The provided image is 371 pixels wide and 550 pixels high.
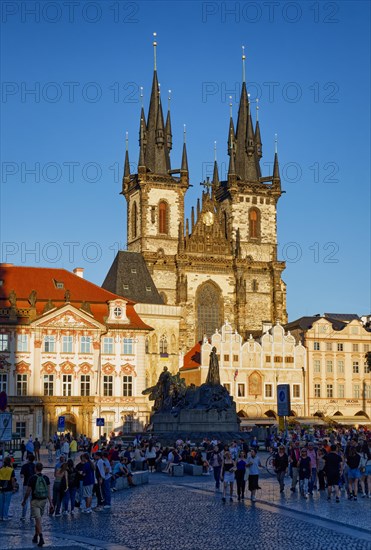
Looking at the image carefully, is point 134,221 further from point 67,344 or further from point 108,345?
point 67,344

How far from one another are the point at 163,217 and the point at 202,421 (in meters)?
49.9

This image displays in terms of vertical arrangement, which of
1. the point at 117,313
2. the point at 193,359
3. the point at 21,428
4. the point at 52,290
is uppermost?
the point at 52,290

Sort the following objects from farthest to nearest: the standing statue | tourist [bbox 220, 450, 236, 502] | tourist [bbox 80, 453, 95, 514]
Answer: the standing statue, tourist [bbox 220, 450, 236, 502], tourist [bbox 80, 453, 95, 514]

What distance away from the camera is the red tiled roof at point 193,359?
79.7 metres

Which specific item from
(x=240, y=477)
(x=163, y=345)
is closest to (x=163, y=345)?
(x=163, y=345)

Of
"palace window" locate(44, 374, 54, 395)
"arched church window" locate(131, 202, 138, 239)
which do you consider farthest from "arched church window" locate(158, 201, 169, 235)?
"palace window" locate(44, 374, 54, 395)

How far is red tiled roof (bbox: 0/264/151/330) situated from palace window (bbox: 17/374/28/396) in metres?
4.40

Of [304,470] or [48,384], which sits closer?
[304,470]

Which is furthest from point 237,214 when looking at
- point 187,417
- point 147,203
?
point 187,417

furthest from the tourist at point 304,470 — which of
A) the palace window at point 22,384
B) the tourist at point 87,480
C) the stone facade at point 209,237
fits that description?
the stone facade at point 209,237

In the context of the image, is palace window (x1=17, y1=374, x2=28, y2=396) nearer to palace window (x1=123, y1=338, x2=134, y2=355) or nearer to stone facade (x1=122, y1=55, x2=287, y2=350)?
palace window (x1=123, y1=338, x2=134, y2=355)

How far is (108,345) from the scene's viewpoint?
6281cm

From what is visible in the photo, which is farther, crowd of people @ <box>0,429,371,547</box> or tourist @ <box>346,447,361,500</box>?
tourist @ <box>346,447,361,500</box>

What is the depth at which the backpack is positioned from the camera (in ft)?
55.5
